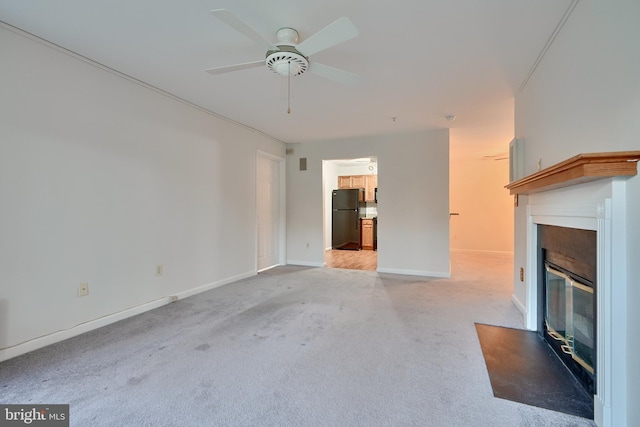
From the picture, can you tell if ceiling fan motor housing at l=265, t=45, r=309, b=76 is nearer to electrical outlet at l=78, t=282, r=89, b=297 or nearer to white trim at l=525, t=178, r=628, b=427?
white trim at l=525, t=178, r=628, b=427

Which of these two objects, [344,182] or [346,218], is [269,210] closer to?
[346,218]

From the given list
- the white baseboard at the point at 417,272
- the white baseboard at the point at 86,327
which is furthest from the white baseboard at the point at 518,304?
the white baseboard at the point at 86,327

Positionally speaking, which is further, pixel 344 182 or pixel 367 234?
pixel 344 182

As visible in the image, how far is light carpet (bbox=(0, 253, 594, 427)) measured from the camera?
144cm

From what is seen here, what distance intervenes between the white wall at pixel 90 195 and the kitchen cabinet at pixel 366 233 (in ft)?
15.3

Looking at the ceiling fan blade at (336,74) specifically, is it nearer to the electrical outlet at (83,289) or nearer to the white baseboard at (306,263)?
the electrical outlet at (83,289)

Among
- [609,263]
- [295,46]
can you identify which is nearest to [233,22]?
[295,46]

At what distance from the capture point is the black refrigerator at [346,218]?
24.2 feet

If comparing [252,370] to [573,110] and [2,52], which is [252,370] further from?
[2,52]

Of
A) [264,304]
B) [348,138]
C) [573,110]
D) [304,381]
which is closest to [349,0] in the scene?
[573,110]

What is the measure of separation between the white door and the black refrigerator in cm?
Result: 248

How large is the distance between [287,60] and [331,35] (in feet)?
1.44

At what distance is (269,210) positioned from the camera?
524 cm

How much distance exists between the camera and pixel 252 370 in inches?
72.2
